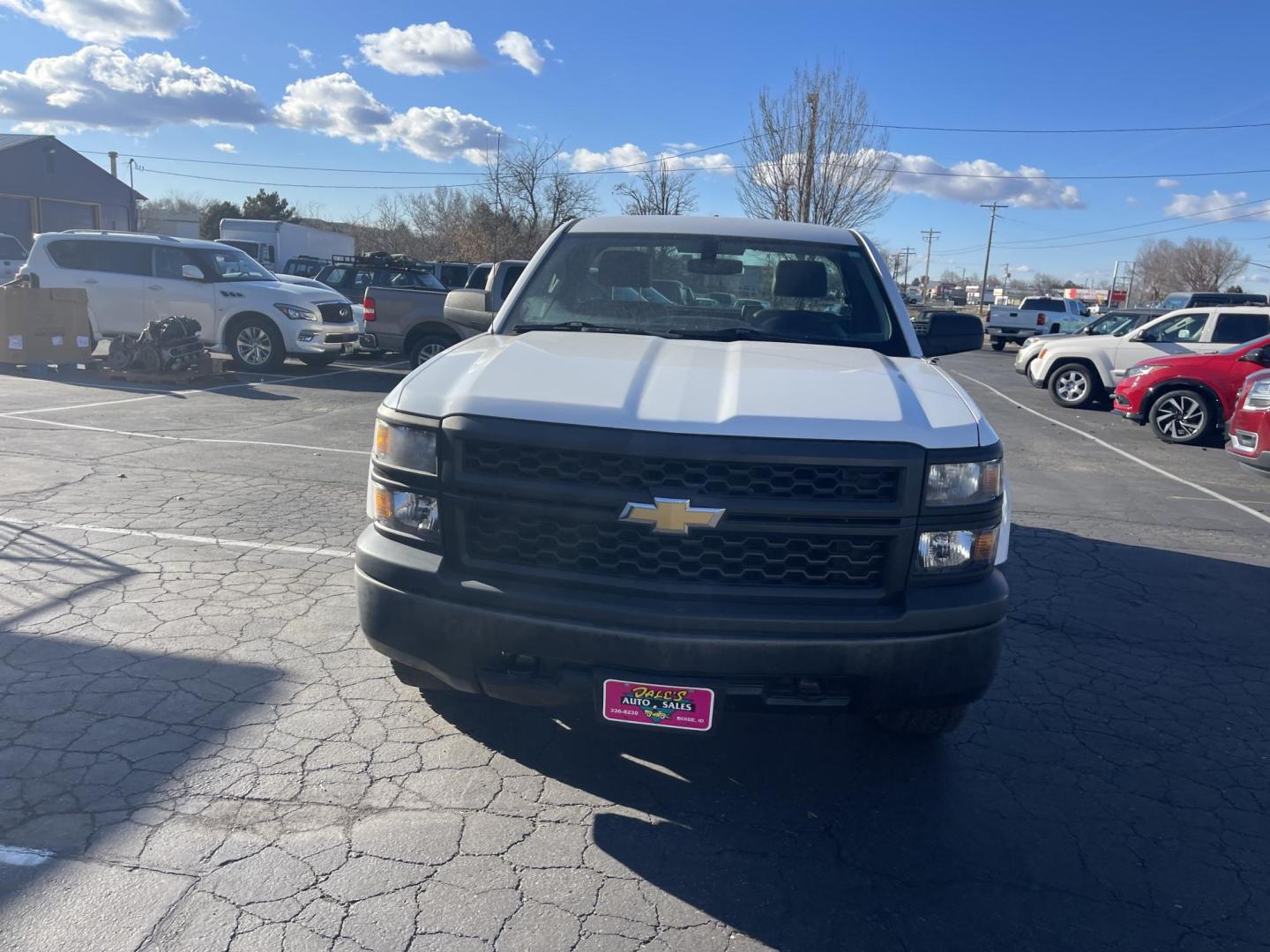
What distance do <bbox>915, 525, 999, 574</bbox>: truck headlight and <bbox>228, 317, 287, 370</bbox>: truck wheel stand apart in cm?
1337

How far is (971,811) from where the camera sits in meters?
3.25

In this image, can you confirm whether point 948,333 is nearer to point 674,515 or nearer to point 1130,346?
point 674,515

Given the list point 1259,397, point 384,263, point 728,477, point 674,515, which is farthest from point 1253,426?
point 384,263

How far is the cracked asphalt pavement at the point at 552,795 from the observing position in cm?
263

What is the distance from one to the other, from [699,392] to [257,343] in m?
13.1

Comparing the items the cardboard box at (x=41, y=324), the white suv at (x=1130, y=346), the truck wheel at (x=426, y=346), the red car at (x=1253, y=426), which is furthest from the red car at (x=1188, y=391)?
the cardboard box at (x=41, y=324)

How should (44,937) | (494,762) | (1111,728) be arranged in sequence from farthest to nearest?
1. (1111,728)
2. (494,762)
3. (44,937)

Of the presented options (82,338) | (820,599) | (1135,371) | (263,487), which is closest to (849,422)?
(820,599)

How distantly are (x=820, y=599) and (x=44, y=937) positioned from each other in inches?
88.2

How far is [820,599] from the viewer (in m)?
2.85

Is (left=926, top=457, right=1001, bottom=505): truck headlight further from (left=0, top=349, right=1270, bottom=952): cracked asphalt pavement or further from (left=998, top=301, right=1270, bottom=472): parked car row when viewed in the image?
(left=998, top=301, right=1270, bottom=472): parked car row

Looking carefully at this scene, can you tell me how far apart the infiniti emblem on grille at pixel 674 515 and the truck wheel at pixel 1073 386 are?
49.5 ft

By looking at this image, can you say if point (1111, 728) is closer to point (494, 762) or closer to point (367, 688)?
point (494, 762)

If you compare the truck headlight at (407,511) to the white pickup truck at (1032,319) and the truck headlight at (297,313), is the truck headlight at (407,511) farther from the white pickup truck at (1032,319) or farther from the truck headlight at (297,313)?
the white pickup truck at (1032,319)
